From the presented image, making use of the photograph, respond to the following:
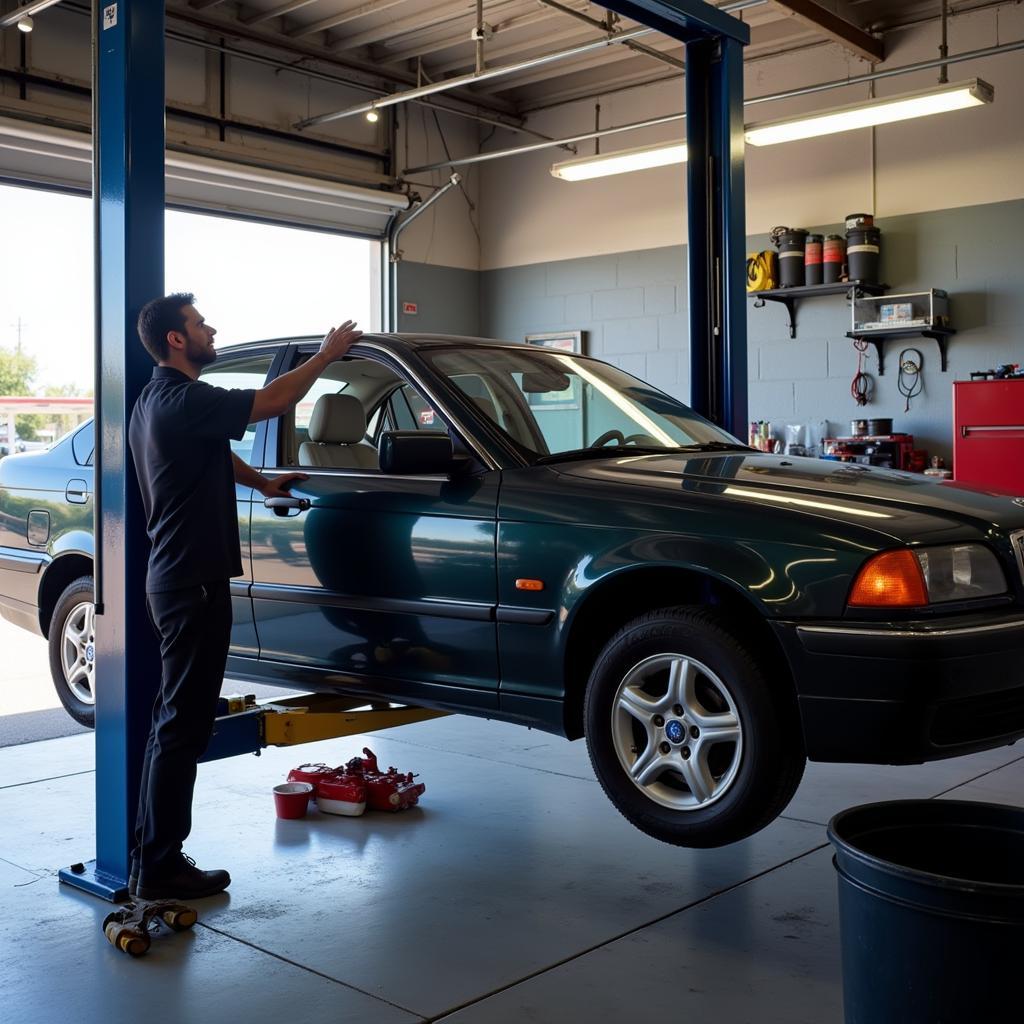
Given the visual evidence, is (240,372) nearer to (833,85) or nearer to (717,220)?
(717,220)

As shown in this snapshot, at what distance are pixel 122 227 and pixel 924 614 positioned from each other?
93.4 inches

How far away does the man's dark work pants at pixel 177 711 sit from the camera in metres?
3.27

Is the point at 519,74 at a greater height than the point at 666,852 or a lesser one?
greater

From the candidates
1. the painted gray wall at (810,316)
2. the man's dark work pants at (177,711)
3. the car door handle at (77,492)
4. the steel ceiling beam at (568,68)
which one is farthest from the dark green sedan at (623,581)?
the steel ceiling beam at (568,68)

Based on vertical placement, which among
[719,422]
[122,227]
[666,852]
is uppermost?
[122,227]

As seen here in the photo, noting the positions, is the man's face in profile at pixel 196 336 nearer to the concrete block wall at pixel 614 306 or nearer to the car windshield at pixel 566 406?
the car windshield at pixel 566 406

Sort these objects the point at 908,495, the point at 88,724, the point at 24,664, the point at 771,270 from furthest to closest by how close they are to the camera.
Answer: the point at 771,270 < the point at 24,664 < the point at 88,724 < the point at 908,495

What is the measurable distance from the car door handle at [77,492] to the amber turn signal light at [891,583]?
3104 millimetres

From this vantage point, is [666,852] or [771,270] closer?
[666,852]

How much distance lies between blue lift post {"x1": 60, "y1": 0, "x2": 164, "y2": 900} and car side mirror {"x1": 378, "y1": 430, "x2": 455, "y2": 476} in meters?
0.72

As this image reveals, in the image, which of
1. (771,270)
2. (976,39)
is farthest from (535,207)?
(976,39)

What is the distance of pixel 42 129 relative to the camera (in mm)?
9070

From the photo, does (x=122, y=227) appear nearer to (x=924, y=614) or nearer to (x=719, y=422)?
(x=924, y=614)

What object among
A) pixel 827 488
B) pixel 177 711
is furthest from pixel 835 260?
pixel 177 711
